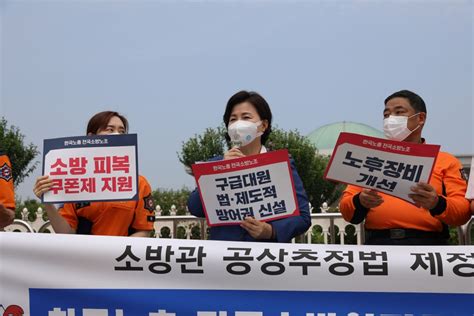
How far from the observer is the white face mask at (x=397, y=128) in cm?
365

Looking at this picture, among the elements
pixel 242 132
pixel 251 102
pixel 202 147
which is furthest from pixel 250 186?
pixel 202 147

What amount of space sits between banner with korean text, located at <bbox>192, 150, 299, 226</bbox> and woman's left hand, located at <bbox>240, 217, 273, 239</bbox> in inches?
1.2

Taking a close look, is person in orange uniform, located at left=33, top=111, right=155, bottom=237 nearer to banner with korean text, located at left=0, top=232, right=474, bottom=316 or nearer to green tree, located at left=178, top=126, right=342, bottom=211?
banner with korean text, located at left=0, top=232, right=474, bottom=316

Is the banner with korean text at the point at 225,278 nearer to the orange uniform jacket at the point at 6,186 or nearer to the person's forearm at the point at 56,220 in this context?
the person's forearm at the point at 56,220

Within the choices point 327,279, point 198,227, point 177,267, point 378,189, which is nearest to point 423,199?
point 378,189

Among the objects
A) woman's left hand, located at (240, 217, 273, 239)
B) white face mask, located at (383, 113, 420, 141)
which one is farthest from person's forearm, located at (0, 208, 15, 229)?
white face mask, located at (383, 113, 420, 141)

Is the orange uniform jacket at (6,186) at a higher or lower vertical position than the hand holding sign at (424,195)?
higher

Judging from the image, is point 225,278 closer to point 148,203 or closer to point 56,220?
point 148,203

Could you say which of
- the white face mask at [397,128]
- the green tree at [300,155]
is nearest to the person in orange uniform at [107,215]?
the white face mask at [397,128]

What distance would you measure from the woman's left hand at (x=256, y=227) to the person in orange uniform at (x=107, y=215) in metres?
0.75

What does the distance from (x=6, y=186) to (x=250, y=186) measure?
1.62 m

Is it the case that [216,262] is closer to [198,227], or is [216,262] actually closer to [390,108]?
[390,108]

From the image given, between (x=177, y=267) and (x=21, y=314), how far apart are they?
2.55 feet

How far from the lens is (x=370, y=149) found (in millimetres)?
3197
